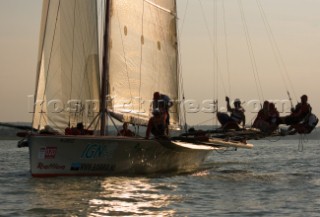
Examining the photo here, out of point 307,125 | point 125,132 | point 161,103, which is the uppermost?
point 161,103

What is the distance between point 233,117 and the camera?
93.2 ft

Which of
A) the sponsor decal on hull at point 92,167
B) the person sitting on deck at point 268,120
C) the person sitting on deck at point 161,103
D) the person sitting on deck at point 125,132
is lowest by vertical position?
the sponsor decal on hull at point 92,167

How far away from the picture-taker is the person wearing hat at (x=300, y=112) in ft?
87.6

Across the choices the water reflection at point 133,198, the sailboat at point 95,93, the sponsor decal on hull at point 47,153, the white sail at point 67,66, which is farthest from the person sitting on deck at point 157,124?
the sponsor decal on hull at point 47,153

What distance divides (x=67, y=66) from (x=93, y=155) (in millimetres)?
3338

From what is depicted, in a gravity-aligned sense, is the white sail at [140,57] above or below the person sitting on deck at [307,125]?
above

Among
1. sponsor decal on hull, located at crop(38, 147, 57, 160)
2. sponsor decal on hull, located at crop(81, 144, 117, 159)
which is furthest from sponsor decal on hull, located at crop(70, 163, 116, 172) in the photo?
sponsor decal on hull, located at crop(38, 147, 57, 160)

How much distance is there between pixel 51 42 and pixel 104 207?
Result: 26.2 ft

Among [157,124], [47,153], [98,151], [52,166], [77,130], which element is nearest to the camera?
[47,153]

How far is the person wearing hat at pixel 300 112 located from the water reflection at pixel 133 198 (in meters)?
5.84

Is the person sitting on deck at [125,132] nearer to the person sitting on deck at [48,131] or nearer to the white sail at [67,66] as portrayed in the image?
the white sail at [67,66]

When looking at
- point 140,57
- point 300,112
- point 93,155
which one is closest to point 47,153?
point 93,155

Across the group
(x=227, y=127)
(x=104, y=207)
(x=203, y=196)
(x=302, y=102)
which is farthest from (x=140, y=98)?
(x=104, y=207)

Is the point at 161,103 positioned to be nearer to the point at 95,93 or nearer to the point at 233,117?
the point at 95,93
